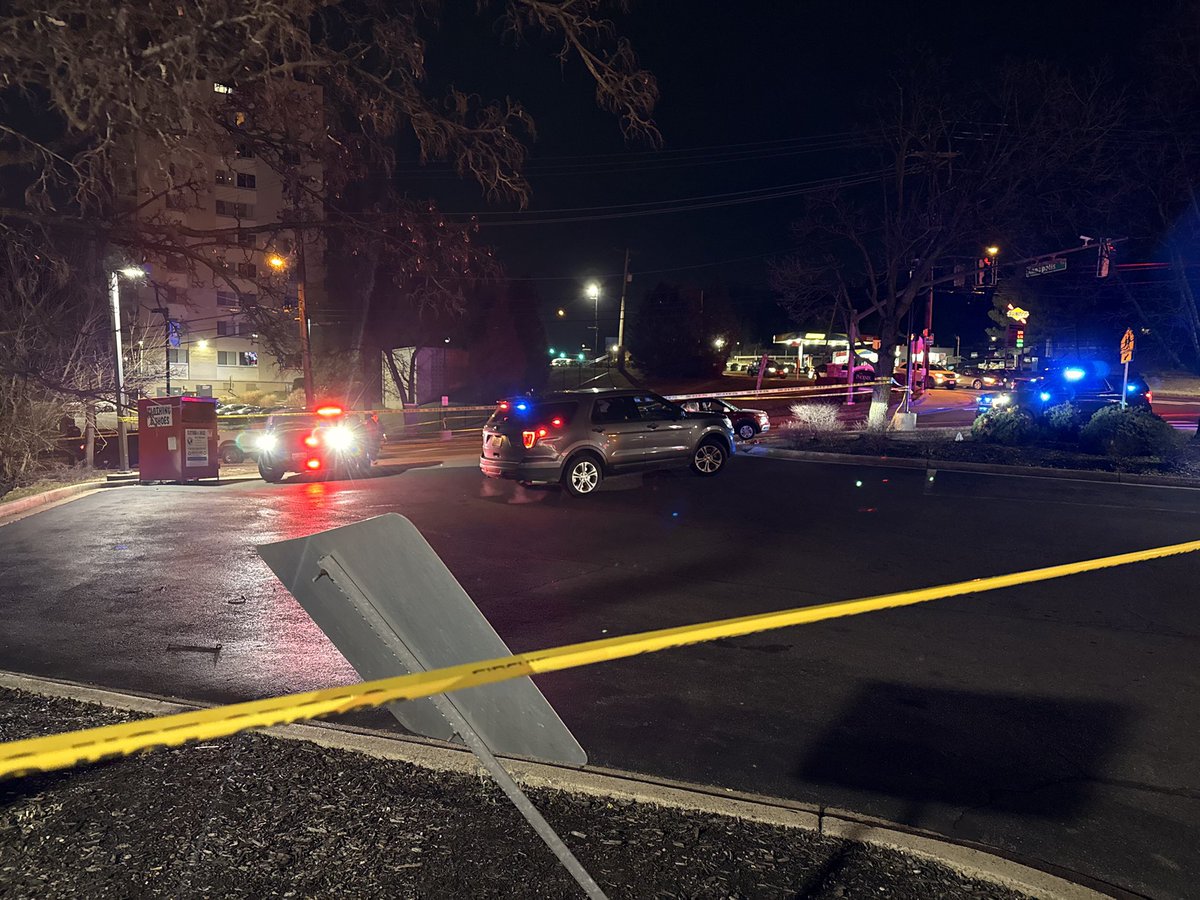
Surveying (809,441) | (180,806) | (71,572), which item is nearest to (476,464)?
(809,441)

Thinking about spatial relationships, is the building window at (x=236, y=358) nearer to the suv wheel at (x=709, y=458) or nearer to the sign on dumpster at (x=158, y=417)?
the sign on dumpster at (x=158, y=417)

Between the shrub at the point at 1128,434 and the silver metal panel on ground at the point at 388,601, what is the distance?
681 inches

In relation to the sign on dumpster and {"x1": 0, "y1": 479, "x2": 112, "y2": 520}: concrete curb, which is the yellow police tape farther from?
the sign on dumpster

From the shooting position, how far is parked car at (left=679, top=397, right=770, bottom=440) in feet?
72.6

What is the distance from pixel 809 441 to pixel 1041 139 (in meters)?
10.8

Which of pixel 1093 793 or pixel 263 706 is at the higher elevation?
pixel 263 706

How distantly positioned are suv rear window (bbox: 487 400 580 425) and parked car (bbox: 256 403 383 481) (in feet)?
15.9

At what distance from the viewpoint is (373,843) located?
139 inches

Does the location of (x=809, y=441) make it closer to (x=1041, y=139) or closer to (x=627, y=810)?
(x=1041, y=139)

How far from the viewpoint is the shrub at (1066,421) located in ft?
59.2

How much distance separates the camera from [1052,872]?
11.4 ft

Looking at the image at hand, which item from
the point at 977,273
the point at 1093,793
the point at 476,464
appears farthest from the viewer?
the point at 977,273

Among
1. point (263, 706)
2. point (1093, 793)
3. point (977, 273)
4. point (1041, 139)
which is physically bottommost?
point (1093, 793)

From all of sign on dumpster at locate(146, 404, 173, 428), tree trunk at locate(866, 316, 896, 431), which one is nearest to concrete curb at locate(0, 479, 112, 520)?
sign on dumpster at locate(146, 404, 173, 428)
